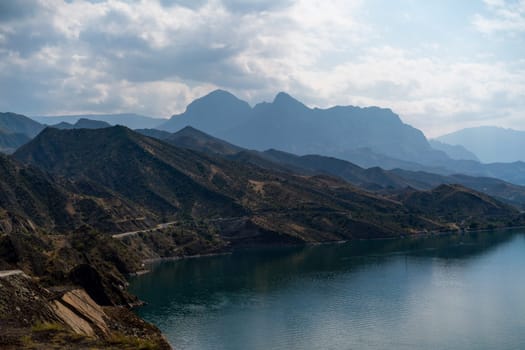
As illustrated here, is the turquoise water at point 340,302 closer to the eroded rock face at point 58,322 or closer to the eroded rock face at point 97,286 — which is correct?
the eroded rock face at point 97,286

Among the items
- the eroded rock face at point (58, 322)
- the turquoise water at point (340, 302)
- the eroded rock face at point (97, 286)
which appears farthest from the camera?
the eroded rock face at point (97, 286)

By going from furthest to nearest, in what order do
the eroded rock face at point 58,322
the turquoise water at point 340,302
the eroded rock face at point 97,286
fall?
1. the eroded rock face at point 97,286
2. the turquoise water at point 340,302
3. the eroded rock face at point 58,322

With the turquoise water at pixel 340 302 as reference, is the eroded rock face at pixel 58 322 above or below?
above

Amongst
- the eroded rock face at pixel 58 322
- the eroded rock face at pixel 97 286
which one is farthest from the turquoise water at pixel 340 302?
the eroded rock face at pixel 58 322

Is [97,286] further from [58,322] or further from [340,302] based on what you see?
[340,302]

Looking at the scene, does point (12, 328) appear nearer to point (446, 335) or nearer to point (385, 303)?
point (446, 335)

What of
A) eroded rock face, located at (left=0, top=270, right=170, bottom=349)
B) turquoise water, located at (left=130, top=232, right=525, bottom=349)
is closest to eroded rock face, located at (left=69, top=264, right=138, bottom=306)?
turquoise water, located at (left=130, top=232, right=525, bottom=349)

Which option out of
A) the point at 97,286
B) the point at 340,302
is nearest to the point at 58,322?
the point at 97,286

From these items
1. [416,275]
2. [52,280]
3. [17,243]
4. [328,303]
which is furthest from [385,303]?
[17,243]

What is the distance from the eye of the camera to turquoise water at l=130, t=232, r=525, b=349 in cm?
9869

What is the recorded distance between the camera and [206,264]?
191m

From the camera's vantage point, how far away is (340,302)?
127938 mm

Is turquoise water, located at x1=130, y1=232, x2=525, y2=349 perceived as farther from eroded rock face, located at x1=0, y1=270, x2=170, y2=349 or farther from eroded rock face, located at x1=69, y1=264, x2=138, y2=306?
eroded rock face, located at x1=0, y1=270, x2=170, y2=349

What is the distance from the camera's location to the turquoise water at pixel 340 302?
324 ft
